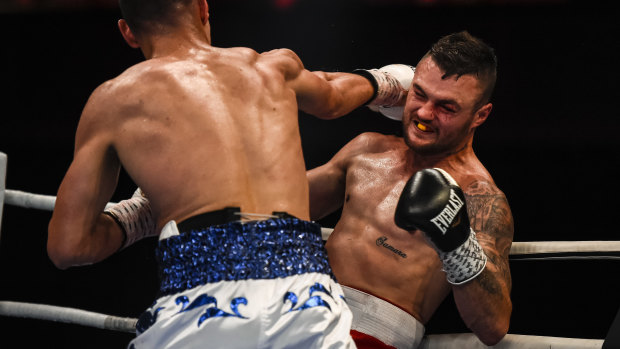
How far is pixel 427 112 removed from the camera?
2.18m

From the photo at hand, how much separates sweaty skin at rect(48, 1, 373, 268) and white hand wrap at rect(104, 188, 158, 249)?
0.09m

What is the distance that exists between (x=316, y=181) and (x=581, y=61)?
4.18 feet

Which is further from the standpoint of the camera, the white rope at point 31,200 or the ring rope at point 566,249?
the white rope at point 31,200

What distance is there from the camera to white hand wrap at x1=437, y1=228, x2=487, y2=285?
5.80 ft

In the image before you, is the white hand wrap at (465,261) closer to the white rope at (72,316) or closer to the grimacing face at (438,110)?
the grimacing face at (438,110)

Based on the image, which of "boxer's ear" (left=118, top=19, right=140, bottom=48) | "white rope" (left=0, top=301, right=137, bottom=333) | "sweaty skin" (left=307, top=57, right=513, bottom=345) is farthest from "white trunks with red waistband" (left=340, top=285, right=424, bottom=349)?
"boxer's ear" (left=118, top=19, right=140, bottom=48)

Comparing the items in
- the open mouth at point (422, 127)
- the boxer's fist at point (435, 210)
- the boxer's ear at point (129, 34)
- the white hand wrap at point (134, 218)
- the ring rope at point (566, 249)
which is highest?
the boxer's ear at point (129, 34)

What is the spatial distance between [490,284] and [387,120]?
1410 millimetres

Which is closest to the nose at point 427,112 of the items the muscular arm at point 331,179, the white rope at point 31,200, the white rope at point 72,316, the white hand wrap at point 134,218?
the muscular arm at point 331,179

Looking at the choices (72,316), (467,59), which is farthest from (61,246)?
(467,59)

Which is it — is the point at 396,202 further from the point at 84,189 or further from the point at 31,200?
the point at 31,200

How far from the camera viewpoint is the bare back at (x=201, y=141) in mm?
1539

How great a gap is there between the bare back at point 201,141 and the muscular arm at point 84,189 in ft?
0.13

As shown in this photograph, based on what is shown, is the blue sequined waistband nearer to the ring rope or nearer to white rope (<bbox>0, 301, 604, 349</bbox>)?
white rope (<bbox>0, 301, 604, 349</bbox>)
